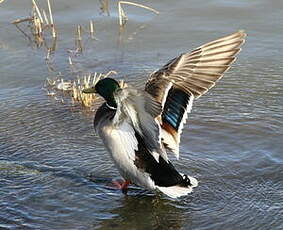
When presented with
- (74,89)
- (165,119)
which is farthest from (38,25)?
(165,119)

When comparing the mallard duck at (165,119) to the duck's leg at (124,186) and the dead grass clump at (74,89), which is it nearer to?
the duck's leg at (124,186)

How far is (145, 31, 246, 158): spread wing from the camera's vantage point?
474 centimetres

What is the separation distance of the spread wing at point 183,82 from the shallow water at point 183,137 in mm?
486

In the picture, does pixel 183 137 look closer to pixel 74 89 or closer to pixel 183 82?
pixel 183 82

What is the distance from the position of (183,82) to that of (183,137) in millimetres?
819

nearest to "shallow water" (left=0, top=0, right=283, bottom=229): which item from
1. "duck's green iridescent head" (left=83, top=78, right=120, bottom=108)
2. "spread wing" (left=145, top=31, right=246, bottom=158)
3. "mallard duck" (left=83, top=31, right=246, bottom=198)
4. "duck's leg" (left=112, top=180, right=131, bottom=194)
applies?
"duck's leg" (left=112, top=180, right=131, bottom=194)

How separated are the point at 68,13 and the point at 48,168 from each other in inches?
130

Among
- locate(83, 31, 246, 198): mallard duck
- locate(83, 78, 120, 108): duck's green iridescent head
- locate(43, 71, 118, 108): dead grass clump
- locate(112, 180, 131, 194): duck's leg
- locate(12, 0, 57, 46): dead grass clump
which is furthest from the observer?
locate(12, 0, 57, 46): dead grass clump

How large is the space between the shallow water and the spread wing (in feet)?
1.59

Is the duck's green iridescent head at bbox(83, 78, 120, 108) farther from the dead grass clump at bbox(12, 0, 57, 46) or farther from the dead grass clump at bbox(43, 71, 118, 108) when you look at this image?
the dead grass clump at bbox(12, 0, 57, 46)

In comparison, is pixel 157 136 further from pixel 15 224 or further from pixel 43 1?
pixel 43 1

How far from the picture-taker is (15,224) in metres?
4.47

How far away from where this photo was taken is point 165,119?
4770 mm

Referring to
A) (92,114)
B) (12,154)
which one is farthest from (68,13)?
(12,154)
